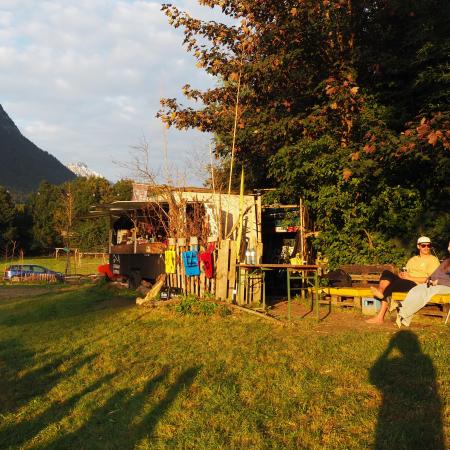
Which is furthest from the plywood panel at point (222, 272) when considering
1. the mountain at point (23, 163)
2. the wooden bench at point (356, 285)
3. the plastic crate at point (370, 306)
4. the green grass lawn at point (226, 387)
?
the mountain at point (23, 163)

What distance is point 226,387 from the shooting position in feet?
15.2

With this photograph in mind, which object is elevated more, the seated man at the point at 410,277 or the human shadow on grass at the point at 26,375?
the seated man at the point at 410,277

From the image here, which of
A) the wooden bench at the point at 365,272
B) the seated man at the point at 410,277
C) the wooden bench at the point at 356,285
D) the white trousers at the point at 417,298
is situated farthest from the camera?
the wooden bench at the point at 365,272

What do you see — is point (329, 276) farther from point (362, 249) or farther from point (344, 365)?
point (344, 365)

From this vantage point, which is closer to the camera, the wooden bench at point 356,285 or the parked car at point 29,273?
the wooden bench at point 356,285

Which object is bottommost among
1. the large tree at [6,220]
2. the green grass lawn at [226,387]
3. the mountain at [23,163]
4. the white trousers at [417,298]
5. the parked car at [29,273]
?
the parked car at [29,273]

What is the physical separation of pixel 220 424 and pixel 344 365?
5.81 feet

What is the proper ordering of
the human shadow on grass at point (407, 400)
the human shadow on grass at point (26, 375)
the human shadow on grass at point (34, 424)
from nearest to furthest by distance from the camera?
the human shadow on grass at point (407, 400) < the human shadow on grass at point (34, 424) < the human shadow on grass at point (26, 375)

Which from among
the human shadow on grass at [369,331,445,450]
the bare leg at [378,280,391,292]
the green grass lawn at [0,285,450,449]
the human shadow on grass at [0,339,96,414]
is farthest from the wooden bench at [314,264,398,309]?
the human shadow on grass at [0,339,96,414]

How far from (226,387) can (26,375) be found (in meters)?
2.55

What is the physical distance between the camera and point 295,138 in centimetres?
1099

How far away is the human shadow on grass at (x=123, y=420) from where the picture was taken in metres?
3.73

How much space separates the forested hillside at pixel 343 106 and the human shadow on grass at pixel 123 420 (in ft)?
18.0

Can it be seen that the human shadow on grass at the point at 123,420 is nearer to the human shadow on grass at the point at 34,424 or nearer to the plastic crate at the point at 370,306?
the human shadow on grass at the point at 34,424
